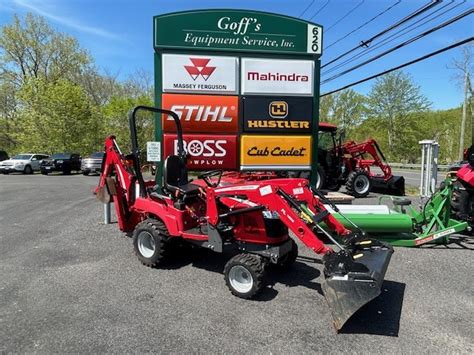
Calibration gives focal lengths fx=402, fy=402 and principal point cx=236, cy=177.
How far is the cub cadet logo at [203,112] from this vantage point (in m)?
7.90

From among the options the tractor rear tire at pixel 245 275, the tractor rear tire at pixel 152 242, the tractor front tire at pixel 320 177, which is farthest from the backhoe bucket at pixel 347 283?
the tractor front tire at pixel 320 177

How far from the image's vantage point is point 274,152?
8.38 metres

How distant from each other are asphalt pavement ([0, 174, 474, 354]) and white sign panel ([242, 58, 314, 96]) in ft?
11.3

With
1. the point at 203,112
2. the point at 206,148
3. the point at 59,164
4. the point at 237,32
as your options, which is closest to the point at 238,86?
the point at 203,112

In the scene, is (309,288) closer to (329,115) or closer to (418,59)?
(418,59)

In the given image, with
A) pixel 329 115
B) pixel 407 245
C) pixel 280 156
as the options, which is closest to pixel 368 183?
pixel 280 156

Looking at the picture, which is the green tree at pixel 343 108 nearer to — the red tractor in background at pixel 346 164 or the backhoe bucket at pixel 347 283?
the red tractor in background at pixel 346 164

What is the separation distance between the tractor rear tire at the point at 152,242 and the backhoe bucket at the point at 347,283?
2.32 m

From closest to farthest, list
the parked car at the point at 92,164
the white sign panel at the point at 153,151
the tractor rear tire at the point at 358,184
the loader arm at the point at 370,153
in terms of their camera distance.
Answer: the white sign panel at the point at 153,151
the tractor rear tire at the point at 358,184
the loader arm at the point at 370,153
the parked car at the point at 92,164

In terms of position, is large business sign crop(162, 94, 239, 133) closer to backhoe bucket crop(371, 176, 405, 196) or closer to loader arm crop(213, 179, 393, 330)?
loader arm crop(213, 179, 393, 330)

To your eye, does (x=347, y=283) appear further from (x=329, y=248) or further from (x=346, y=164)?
(x=346, y=164)

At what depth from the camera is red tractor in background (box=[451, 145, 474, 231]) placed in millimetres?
7125

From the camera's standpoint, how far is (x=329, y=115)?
166 feet

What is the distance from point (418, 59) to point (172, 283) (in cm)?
948
